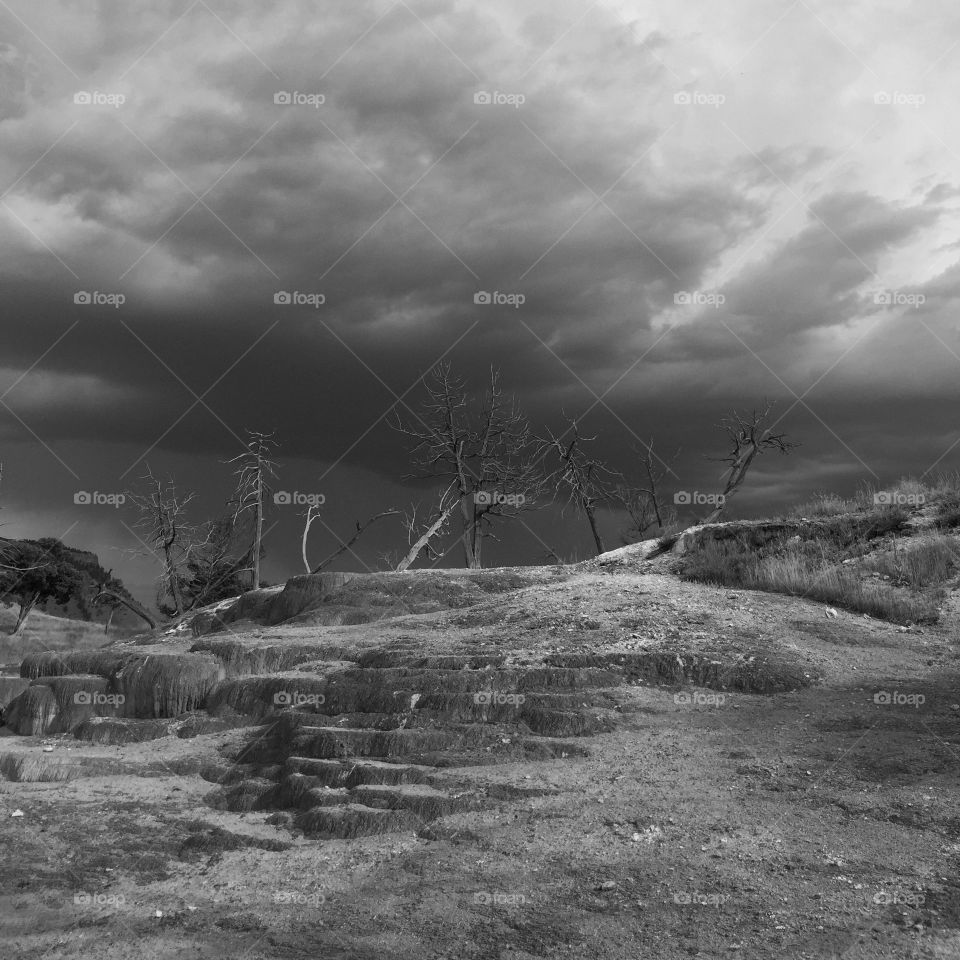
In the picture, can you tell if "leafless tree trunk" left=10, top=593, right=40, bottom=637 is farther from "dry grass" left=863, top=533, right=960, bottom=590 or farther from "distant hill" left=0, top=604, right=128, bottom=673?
"dry grass" left=863, top=533, right=960, bottom=590

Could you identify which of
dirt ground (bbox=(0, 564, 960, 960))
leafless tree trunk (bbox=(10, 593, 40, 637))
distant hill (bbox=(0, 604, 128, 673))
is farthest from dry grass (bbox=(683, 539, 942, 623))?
leafless tree trunk (bbox=(10, 593, 40, 637))

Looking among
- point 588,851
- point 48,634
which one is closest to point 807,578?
point 588,851

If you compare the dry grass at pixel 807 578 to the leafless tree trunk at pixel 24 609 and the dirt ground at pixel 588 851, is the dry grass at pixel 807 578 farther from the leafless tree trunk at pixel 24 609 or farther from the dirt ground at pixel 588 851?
the leafless tree trunk at pixel 24 609

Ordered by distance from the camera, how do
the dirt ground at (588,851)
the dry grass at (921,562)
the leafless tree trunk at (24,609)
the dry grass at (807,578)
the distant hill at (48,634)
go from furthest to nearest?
the leafless tree trunk at (24,609)
the distant hill at (48,634)
the dry grass at (921,562)
the dry grass at (807,578)
the dirt ground at (588,851)

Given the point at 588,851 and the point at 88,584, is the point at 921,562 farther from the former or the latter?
the point at 88,584

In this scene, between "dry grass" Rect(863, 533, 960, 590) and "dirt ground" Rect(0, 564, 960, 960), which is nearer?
"dirt ground" Rect(0, 564, 960, 960)

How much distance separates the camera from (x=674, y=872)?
6426mm

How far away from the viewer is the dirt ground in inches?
223

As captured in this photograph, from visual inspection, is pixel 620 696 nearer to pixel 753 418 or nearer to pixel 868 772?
pixel 868 772

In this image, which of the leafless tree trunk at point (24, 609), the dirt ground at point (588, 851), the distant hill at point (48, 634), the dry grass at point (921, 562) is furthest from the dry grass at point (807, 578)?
the leafless tree trunk at point (24, 609)

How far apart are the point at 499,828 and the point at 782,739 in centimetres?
336

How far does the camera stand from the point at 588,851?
22.4ft

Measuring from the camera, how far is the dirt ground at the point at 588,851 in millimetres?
5664

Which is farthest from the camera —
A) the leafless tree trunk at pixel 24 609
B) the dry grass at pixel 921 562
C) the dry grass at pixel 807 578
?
the leafless tree trunk at pixel 24 609
